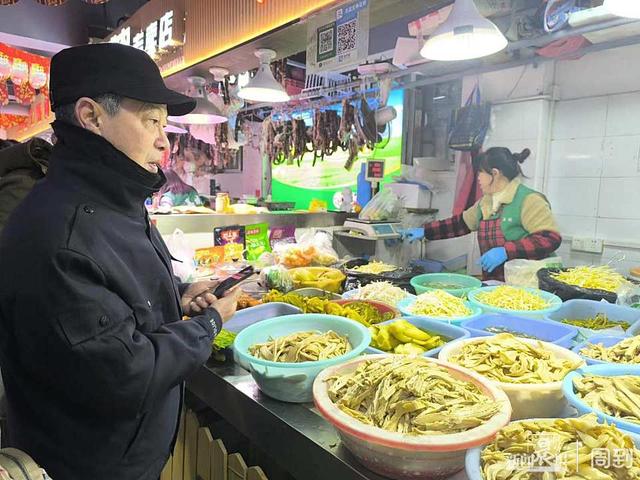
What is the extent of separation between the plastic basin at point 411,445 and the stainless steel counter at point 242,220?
9.68ft

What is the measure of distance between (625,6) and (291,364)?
189cm

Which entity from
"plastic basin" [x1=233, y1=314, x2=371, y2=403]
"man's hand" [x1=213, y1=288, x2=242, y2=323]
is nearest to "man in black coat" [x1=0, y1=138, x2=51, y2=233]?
"man's hand" [x1=213, y1=288, x2=242, y2=323]

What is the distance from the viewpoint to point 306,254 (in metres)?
3.27

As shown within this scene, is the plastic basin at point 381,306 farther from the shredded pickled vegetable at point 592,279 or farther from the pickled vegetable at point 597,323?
the shredded pickled vegetable at point 592,279

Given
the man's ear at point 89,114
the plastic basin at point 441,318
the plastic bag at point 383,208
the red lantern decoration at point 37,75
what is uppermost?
the red lantern decoration at point 37,75

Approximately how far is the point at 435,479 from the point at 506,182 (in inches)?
115

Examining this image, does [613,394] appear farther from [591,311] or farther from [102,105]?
[102,105]

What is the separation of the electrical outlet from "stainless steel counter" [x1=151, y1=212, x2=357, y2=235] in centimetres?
202

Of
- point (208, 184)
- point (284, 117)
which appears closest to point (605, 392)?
point (284, 117)

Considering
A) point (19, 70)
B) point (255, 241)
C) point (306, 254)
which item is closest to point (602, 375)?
point (306, 254)

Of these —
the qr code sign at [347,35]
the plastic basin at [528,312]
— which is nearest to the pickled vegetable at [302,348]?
the plastic basin at [528,312]

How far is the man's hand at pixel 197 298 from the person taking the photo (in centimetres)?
168

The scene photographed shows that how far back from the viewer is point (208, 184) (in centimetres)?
988

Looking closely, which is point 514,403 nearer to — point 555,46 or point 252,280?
point 252,280
